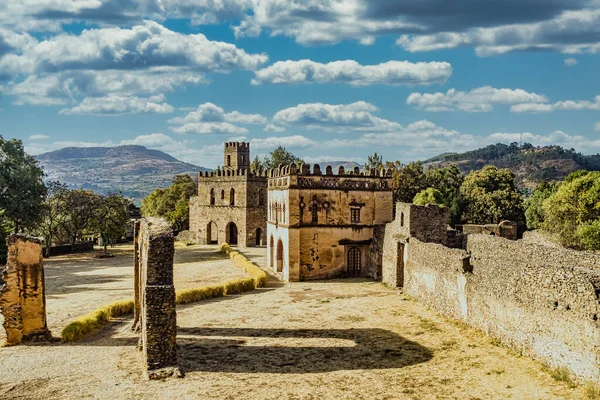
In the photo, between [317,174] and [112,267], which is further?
[112,267]

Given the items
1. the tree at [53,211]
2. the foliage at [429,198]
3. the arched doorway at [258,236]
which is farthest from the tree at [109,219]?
the foliage at [429,198]

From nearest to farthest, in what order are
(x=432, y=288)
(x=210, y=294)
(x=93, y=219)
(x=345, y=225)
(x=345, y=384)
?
(x=345, y=384)
(x=432, y=288)
(x=210, y=294)
(x=345, y=225)
(x=93, y=219)

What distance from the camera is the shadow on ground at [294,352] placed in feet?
56.1

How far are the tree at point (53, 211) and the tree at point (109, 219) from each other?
9.04 feet

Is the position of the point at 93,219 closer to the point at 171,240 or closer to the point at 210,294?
the point at 210,294

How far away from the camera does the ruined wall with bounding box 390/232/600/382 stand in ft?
46.7

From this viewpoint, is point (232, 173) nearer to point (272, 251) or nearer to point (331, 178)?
point (272, 251)

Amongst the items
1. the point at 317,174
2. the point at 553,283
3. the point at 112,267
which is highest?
the point at 317,174

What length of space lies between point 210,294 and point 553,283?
17.5 metres

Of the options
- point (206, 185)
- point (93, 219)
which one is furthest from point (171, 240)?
point (206, 185)

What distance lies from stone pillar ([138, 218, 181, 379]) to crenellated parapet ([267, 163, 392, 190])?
15865 millimetres

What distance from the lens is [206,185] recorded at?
5962 centimetres

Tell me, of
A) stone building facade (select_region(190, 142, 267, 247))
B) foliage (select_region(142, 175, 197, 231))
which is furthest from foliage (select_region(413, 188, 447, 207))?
foliage (select_region(142, 175, 197, 231))

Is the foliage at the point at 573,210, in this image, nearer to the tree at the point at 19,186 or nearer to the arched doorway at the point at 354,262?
the arched doorway at the point at 354,262
